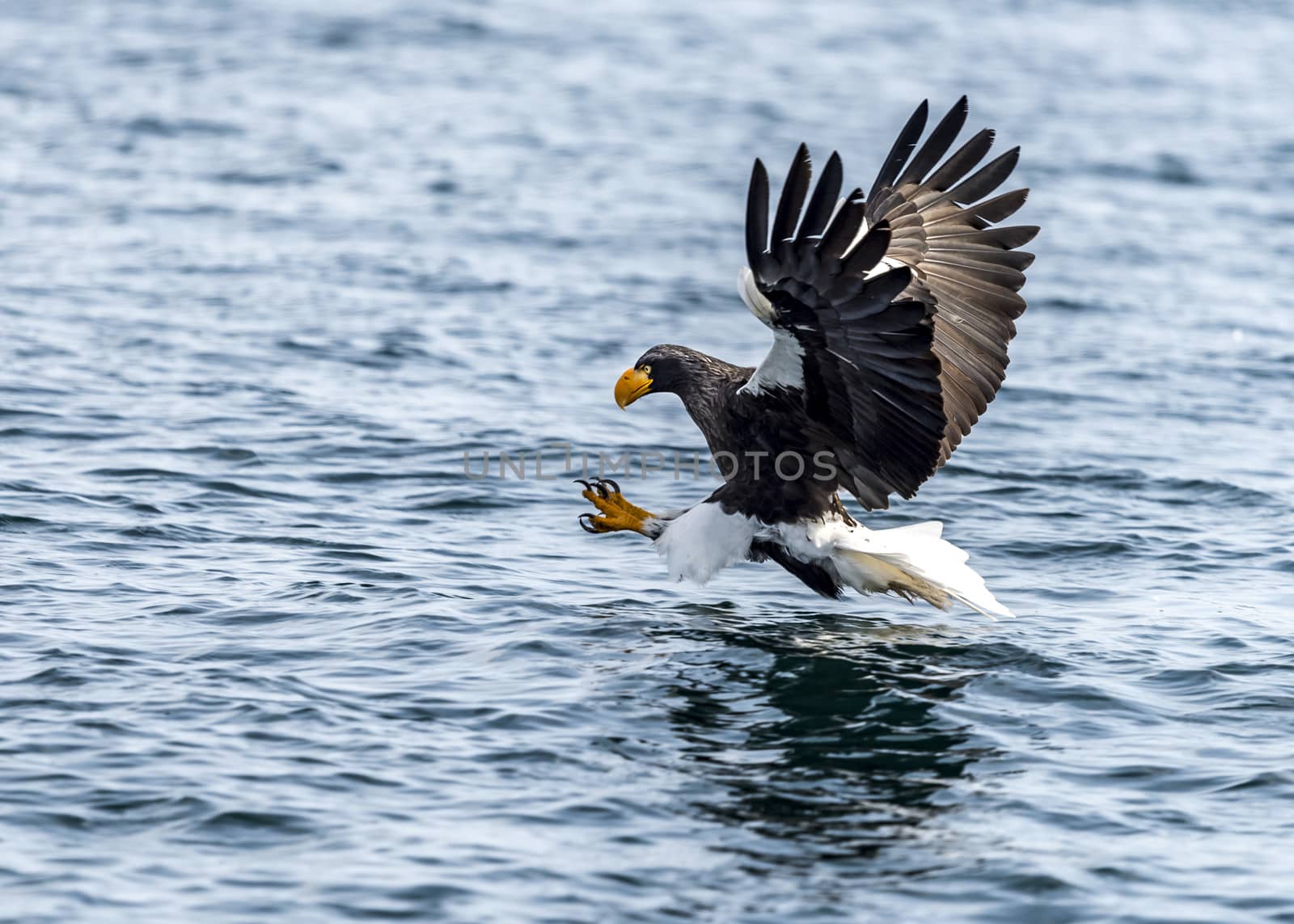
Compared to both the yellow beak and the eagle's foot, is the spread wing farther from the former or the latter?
the eagle's foot

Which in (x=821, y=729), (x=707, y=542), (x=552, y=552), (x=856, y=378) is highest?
(x=856, y=378)

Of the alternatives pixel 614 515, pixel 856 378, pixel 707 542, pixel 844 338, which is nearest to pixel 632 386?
pixel 614 515

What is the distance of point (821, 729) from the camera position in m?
6.02

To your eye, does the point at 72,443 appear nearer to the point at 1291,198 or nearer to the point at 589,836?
the point at 589,836

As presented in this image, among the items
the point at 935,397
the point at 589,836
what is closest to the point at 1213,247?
the point at 935,397

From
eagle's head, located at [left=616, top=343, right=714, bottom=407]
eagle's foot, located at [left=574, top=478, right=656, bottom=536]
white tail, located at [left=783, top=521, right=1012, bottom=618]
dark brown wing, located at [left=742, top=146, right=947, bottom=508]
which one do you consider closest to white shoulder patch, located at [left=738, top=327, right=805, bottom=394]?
dark brown wing, located at [left=742, top=146, right=947, bottom=508]

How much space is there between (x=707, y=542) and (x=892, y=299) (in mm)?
1564

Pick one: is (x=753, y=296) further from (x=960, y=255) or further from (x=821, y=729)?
(x=960, y=255)

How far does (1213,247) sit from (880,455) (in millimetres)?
9476

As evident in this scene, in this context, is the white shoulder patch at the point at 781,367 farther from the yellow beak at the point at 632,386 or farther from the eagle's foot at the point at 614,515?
the eagle's foot at the point at 614,515

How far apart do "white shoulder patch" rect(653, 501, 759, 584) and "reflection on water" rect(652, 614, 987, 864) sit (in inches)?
9.5

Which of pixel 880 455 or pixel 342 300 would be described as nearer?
pixel 880 455

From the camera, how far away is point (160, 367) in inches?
422

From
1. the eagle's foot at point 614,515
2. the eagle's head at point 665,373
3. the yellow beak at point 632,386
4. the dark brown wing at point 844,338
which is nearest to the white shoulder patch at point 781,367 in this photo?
the dark brown wing at point 844,338
